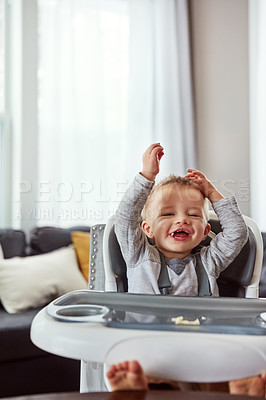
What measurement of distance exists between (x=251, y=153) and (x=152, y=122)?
68 cm

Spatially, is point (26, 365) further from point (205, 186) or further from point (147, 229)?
point (205, 186)

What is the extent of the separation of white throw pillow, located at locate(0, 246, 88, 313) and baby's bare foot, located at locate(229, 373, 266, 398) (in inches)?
58.5

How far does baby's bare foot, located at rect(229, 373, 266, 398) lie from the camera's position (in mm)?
933

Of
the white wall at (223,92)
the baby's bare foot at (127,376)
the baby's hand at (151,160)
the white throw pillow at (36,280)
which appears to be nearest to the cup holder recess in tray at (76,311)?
the baby's bare foot at (127,376)

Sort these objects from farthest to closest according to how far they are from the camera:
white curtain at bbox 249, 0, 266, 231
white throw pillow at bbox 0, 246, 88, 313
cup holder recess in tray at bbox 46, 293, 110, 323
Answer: white curtain at bbox 249, 0, 266, 231 → white throw pillow at bbox 0, 246, 88, 313 → cup holder recess in tray at bbox 46, 293, 110, 323

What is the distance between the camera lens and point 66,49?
10.2 ft

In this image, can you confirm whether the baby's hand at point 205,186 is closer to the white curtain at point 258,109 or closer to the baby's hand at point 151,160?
the baby's hand at point 151,160

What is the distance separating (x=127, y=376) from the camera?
884 millimetres

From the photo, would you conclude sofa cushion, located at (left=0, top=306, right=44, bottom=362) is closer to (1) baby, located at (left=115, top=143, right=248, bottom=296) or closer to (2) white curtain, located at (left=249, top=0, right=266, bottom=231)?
(1) baby, located at (left=115, top=143, right=248, bottom=296)

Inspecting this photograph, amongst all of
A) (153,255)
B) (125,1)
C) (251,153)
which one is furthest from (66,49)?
(153,255)

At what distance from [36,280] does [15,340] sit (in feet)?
1.17

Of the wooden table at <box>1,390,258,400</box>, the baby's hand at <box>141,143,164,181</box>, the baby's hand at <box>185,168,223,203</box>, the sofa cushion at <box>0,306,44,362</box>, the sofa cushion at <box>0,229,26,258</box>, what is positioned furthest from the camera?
the sofa cushion at <box>0,229,26,258</box>

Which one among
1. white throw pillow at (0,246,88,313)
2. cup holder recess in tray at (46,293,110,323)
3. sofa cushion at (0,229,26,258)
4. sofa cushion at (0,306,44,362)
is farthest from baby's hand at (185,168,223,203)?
sofa cushion at (0,229,26,258)

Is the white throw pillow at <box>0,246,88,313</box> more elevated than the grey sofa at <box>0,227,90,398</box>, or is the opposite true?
the white throw pillow at <box>0,246,88,313</box>
